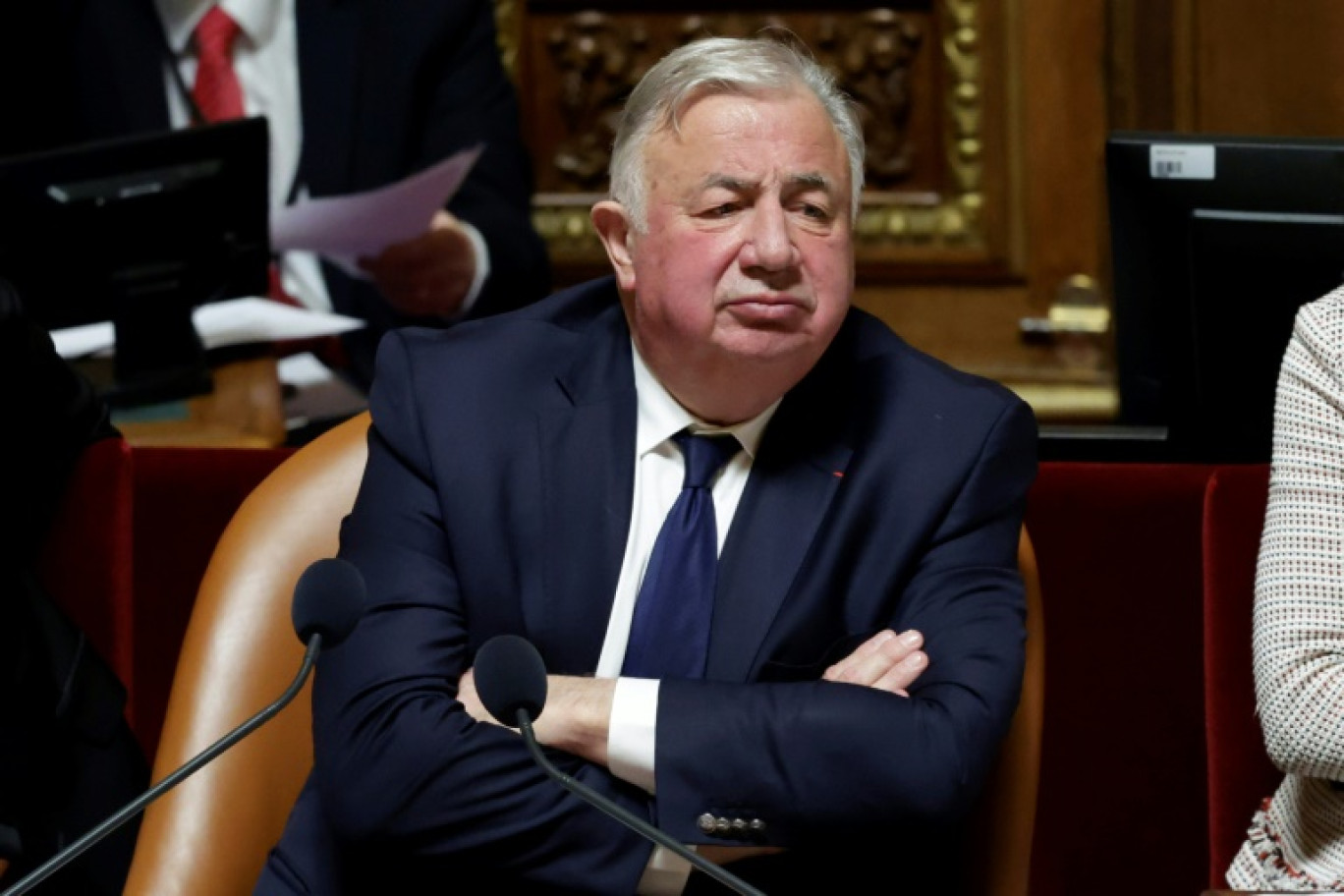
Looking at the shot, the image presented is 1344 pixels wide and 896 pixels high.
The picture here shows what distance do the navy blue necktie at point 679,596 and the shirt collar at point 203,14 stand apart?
2.23m

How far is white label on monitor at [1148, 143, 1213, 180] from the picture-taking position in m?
2.35

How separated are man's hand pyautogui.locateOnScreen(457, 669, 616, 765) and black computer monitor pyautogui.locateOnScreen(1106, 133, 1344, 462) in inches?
32.4

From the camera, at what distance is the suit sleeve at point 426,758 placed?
1.83m

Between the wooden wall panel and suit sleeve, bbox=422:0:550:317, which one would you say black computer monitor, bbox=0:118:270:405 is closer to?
suit sleeve, bbox=422:0:550:317

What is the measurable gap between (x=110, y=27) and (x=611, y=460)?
2.26 meters

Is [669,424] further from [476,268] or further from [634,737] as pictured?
[476,268]

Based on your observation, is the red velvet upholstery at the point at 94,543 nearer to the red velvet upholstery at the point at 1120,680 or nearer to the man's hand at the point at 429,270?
the red velvet upholstery at the point at 1120,680

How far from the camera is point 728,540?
6.56ft

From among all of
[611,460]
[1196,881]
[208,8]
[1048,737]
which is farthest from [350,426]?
[208,8]

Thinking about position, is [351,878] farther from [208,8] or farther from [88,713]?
[208,8]

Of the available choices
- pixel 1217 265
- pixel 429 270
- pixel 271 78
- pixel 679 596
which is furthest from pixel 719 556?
pixel 271 78

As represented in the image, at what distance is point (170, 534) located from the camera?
244 centimetres

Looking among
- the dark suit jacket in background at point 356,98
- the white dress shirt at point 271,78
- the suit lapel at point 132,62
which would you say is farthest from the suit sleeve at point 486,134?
the suit lapel at point 132,62

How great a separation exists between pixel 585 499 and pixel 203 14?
2228 mm
